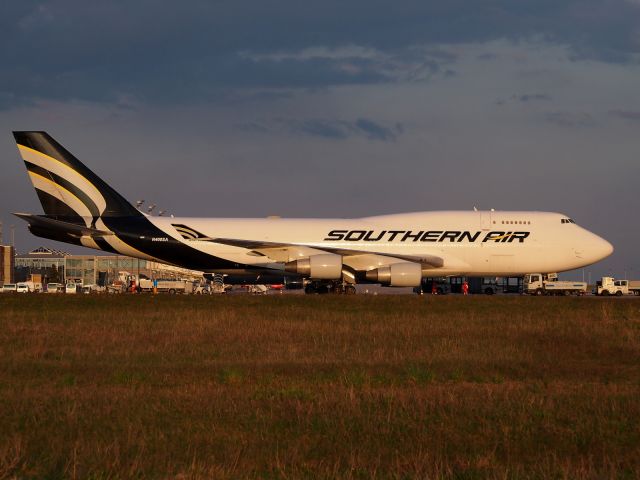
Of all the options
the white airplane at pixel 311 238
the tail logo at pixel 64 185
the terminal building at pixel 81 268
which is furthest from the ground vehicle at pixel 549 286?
the terminal building at pixel 81 268

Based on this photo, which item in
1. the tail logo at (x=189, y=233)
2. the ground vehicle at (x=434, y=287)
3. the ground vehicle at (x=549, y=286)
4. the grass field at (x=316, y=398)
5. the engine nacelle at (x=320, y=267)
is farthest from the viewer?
the ground vehicle at (x=549, y=286)

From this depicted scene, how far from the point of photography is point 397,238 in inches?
1716

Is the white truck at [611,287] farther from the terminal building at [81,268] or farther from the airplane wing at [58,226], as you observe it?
the terminal building at [81,268]

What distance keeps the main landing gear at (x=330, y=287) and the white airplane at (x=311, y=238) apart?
60 mm

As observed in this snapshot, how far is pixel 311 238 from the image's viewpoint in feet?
141

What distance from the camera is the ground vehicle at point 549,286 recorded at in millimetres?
60281

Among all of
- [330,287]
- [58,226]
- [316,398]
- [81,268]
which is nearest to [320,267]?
[330,287]

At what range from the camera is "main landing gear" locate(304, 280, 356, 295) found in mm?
42344

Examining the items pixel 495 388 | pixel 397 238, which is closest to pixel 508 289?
pixel 397 238

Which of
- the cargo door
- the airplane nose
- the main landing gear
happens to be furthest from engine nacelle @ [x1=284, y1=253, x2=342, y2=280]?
the airplane nose

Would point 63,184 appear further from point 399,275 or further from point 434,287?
point 434,287

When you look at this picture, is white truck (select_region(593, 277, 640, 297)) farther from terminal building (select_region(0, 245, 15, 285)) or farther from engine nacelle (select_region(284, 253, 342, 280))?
terminal building (select_region(0, 245, 15, 285))

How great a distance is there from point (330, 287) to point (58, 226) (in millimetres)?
13879

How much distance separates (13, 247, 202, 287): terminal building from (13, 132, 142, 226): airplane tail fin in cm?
5890
